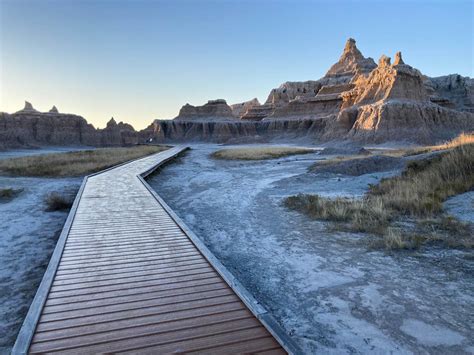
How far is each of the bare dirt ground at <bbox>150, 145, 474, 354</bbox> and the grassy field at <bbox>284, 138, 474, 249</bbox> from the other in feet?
A: 1.44

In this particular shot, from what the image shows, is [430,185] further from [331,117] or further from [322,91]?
[322,91]

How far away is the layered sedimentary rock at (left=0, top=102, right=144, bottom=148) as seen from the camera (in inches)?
2689

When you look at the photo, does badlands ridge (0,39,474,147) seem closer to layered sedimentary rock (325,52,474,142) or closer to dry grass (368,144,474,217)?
layered sedimentary rock (325,52,474,142)

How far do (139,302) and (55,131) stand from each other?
84.9 m

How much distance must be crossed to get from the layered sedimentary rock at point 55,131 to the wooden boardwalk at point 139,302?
7122cm

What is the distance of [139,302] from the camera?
141 inches

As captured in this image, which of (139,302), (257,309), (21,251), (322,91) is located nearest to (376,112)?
(322,91)

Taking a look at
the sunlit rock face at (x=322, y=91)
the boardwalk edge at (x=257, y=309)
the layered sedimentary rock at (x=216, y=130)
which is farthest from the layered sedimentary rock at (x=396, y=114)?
the boardwalk edge at (x=257, y=309)

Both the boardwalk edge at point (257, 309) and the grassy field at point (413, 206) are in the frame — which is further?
the grassy field at point (413, 206)

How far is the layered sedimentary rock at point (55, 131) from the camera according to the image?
68312mm

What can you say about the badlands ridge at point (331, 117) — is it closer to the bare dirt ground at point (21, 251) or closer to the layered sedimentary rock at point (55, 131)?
the layered sedimentary rock at point (55, 131)

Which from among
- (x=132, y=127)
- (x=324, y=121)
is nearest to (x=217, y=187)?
(x=324, y=121)

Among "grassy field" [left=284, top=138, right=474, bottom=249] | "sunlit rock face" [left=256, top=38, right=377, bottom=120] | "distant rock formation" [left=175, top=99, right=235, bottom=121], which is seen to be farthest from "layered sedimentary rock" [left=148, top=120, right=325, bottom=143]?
"grassy field" [left=284, top=138, right=474, bottom=249]

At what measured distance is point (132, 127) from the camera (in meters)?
96.2
